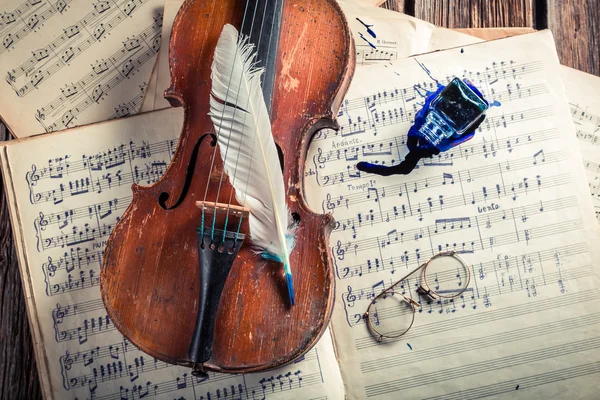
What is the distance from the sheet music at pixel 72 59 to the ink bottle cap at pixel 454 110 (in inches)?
32.6

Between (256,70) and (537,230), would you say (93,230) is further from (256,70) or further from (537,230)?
(537,230)

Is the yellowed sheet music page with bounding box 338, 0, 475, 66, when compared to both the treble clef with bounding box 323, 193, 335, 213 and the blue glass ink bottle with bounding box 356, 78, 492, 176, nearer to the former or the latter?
the blue glass ink bottle with bounding box 356, 78, 492, 176

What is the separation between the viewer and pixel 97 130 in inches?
56.2

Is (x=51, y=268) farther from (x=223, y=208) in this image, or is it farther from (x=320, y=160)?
(x=320, y=160)

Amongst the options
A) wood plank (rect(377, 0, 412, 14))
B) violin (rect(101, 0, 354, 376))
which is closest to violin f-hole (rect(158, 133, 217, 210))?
violin (rect(101, 0, 354, 376))

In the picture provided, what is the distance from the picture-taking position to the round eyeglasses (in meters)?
1.37

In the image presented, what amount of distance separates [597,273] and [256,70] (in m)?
1.07

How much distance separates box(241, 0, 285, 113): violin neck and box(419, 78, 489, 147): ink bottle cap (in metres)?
0.48

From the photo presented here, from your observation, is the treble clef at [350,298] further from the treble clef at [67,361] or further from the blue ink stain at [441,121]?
the treble clef at [67,361]

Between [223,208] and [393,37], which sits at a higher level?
[393,37]

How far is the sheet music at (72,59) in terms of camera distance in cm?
148

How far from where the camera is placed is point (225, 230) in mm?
1065

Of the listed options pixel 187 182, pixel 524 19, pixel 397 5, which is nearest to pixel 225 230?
pixel 187 182

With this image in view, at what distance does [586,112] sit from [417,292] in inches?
28.1
